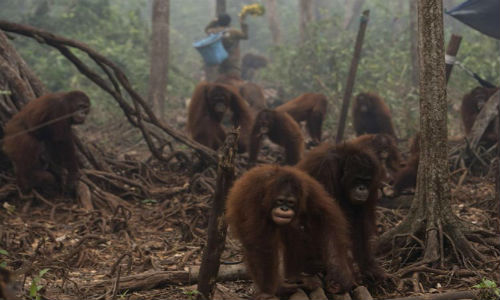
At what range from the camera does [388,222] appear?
18.7 feet

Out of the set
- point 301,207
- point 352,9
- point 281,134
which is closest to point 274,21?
point 352,9

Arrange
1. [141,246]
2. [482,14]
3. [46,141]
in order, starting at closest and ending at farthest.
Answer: [141,246]
[46,141]
[482,14]

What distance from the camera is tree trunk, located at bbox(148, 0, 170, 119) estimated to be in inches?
433

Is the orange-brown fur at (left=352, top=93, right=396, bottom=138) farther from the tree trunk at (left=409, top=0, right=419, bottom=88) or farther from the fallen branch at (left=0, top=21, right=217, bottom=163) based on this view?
the fallen branch at (left=0, top=21, right=217, bottom=163)

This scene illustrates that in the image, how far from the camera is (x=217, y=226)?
3086 mm

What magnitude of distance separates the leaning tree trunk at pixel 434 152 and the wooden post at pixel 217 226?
1.89 meters

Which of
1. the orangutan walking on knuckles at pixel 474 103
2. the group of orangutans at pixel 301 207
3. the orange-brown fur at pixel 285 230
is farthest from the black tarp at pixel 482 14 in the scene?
the orange-brown fur at pixel 285 230

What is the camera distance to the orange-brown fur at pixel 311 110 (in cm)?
972

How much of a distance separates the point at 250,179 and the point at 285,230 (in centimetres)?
42

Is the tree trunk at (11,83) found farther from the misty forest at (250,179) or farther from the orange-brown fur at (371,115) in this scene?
the orange-brown fur at (371,115)

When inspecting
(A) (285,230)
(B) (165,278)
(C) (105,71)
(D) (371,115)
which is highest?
(C) (105,71)

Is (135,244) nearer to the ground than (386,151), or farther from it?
nearer to the ground

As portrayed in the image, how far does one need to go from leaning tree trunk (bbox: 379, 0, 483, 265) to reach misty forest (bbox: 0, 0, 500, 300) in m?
0.01

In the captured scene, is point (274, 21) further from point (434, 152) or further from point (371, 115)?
point (434, 152)
